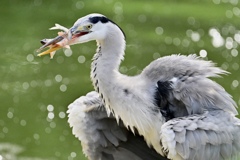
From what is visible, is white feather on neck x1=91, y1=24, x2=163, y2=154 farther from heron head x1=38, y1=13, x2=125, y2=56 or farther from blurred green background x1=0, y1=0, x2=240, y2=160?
blurred green background x1=0, y1=0, x2=240, y2=160

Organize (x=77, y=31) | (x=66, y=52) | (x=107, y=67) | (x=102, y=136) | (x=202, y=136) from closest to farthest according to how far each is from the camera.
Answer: (x=202, y=136)
(x=77, y=31)
(x=107, y=67)
(x=102, y=136)
(x=66, y=52)

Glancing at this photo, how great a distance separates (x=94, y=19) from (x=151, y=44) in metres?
4.16

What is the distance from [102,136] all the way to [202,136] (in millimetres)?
793

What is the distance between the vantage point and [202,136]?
5867mm

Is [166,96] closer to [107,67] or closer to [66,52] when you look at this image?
[107,67]

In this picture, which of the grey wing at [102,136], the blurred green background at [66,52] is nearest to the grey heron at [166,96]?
the grey wing at [102,136]

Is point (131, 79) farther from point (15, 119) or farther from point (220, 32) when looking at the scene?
Result: point (220, 32)

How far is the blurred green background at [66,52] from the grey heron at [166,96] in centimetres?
160

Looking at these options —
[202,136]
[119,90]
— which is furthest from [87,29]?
[202,136]

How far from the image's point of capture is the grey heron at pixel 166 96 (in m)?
5.88

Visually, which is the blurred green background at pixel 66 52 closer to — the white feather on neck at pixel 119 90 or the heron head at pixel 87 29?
the white feather on neck at pixel 119 90

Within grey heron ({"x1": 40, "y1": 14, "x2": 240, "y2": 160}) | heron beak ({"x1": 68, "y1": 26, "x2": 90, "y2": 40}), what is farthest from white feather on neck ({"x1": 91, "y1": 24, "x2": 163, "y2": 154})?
heron beak ({"x1": 68, "y1": 26, "x2": 90, "y2": 40})

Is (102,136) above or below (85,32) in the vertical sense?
below

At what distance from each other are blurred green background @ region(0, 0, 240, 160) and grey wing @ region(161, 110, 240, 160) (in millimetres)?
1963
